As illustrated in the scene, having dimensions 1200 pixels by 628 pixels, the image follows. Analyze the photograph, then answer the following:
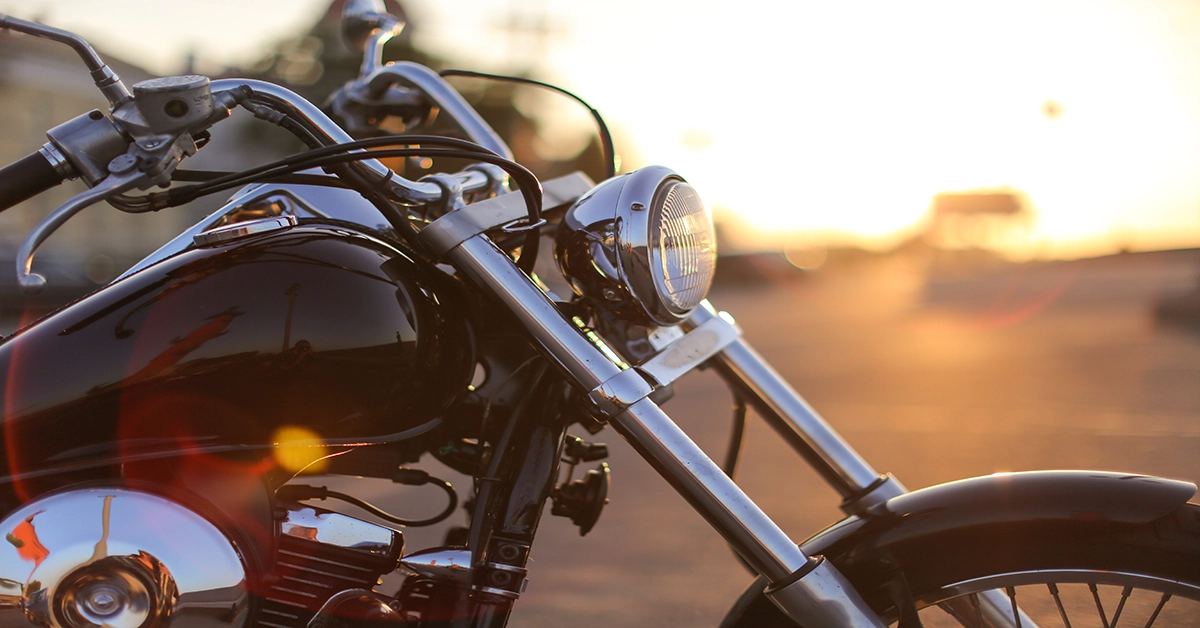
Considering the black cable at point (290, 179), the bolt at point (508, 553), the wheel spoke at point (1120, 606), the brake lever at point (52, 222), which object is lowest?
the wheel spoke at point (1120, 606)

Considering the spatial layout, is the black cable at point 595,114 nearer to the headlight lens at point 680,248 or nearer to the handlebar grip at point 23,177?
the headlight lens at point 680,248

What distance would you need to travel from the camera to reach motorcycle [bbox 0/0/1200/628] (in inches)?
49.8

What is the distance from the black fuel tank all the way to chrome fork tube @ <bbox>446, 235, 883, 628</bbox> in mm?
175

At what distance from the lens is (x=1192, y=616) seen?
1.32 m

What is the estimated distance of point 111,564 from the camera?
1.24 m

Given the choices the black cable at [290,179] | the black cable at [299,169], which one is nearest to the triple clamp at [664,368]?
the black cable at [299,169]

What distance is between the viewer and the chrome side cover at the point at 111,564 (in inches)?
48.7

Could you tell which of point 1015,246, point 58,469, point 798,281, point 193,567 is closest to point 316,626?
point 193,567

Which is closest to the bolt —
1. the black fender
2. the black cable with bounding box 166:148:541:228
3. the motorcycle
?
the motorcycle

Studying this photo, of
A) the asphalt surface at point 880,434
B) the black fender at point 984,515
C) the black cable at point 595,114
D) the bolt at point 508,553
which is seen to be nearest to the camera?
the black fender at point 984,515

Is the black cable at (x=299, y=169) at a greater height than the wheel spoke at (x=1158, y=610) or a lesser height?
greater

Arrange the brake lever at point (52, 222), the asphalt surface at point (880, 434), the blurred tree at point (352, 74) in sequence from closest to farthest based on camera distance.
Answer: the brake lever at point (52, 222) < the asphalt surface at point (880, 434) < the blurred tree at point (352, 74)

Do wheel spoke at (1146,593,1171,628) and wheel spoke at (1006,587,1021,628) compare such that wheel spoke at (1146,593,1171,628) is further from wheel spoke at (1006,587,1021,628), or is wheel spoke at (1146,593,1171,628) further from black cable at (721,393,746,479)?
black cable at (721,393,746,479)

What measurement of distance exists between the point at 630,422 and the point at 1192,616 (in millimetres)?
850
